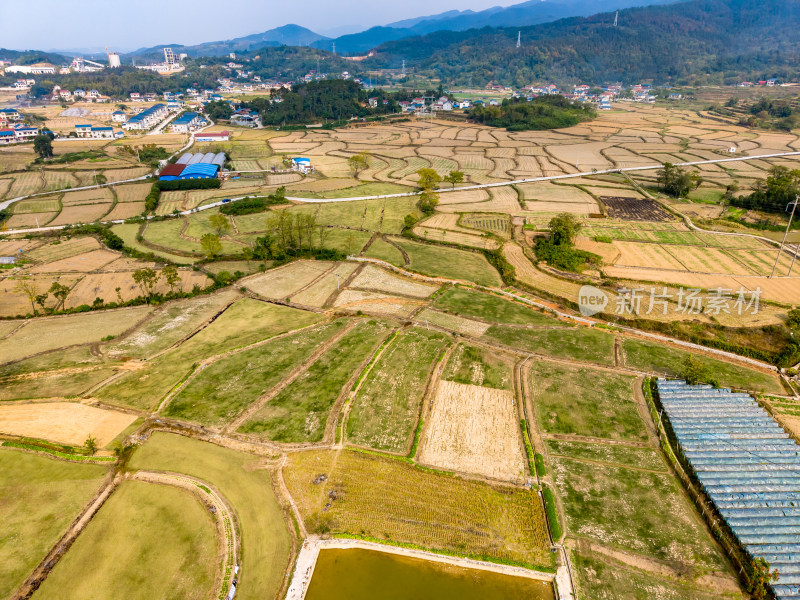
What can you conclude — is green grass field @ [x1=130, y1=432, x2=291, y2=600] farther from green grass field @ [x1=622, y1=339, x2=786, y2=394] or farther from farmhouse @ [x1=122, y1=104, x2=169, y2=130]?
farmhouse @ [x1=122, y1=104, x2=169, y2=130]

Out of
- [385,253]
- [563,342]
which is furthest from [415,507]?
[385,253]

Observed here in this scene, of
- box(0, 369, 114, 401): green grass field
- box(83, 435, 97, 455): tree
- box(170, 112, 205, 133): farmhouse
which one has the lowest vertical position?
box(83, 435, 97, 455): tree

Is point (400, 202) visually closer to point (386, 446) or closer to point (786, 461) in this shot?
point (386, 446)

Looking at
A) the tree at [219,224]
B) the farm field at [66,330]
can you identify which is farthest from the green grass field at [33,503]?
the tree at [219,224]

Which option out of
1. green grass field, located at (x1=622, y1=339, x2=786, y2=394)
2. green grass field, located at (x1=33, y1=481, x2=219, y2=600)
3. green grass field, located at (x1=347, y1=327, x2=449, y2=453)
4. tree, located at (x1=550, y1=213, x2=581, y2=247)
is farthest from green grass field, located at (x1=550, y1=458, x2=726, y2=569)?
tree, located at (x1=550, y1=213, x2=581, y2=247)

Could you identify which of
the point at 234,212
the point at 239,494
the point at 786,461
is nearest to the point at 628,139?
the point at 234,212

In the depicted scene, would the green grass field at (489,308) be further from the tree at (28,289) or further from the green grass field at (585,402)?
the tree at (28,289)
